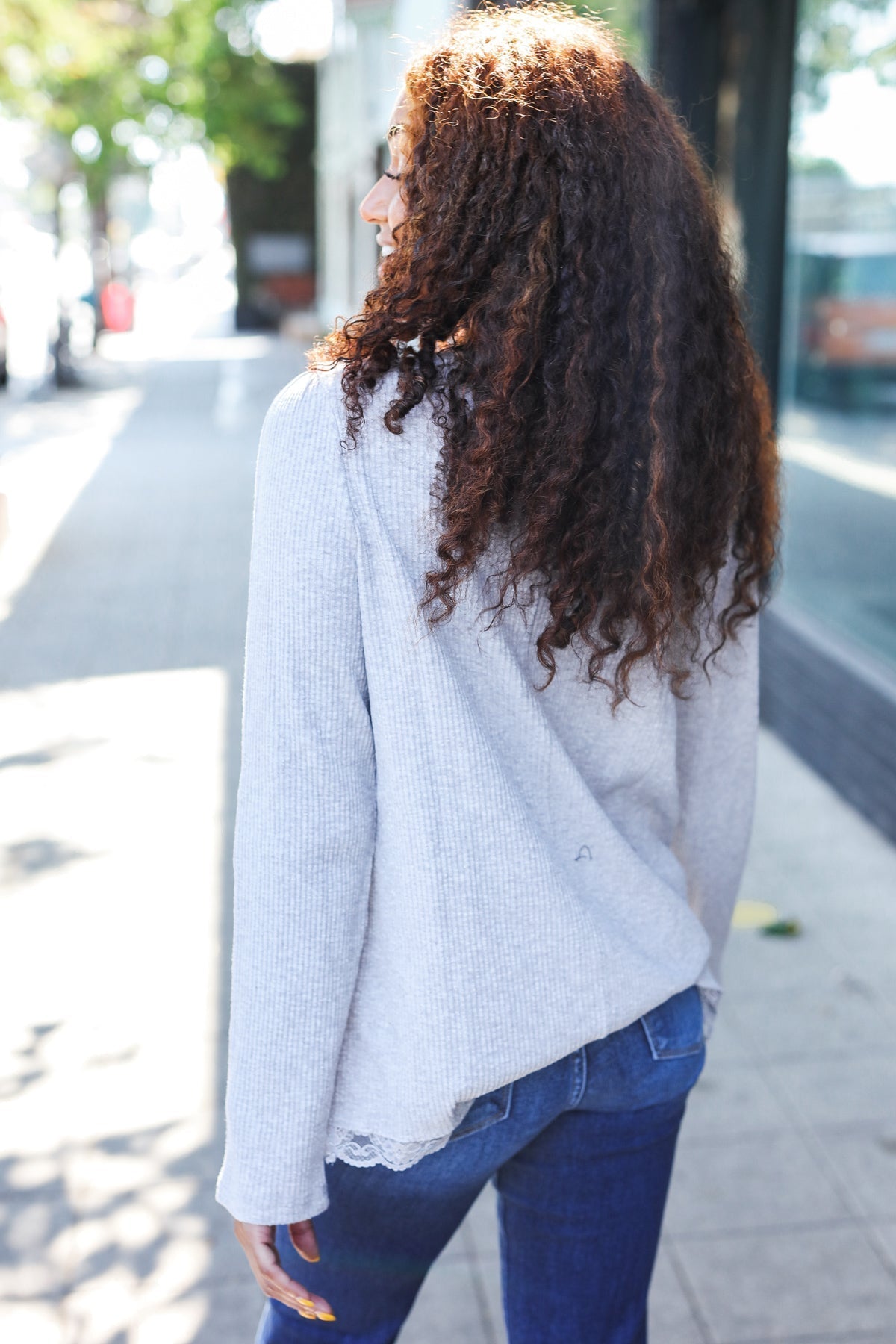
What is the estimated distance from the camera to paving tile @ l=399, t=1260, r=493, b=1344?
2574 millimetres

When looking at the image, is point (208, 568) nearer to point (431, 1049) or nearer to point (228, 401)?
point (431, 1049)

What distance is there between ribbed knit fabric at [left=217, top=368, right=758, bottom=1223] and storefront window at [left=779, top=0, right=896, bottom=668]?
366 centimetres

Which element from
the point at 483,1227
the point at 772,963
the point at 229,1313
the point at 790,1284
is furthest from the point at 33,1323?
the point at 772,963

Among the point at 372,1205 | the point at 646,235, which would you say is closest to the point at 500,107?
the point at 646,235

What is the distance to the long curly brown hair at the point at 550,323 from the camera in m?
1.27

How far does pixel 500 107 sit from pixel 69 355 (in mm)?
20551

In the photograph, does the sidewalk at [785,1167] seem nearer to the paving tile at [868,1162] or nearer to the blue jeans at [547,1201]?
the paving tile at [868,1162]

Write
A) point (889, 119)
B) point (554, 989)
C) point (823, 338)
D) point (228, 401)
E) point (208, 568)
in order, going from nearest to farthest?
point (554, 989) → point (889, 119) → point (823, 338) → point (208, 568) → point (228, 401)

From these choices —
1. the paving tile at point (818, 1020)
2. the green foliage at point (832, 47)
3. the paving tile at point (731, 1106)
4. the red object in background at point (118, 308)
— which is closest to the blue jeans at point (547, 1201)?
the paving tile at point (731, 1106)

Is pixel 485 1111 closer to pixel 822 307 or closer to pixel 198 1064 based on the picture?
pixel 198 1064

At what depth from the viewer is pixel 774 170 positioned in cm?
605

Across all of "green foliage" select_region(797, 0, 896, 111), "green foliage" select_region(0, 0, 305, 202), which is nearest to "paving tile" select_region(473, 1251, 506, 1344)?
"green foliage" select_region(797, 0, 896, 111)

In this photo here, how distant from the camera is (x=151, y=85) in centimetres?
2295

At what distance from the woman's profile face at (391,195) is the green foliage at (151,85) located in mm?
15306
